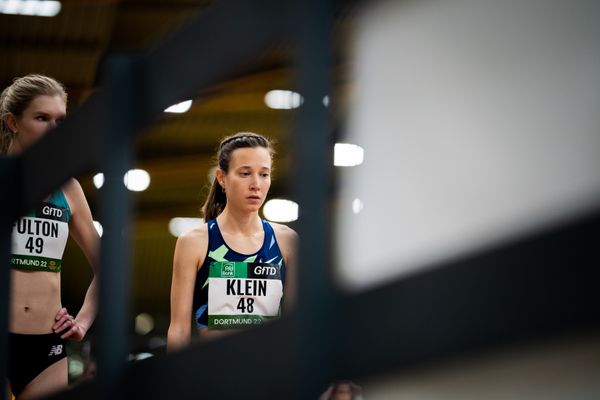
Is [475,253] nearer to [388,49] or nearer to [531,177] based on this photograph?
[531,177]

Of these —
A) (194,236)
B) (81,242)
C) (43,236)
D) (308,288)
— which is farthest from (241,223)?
(308,288)

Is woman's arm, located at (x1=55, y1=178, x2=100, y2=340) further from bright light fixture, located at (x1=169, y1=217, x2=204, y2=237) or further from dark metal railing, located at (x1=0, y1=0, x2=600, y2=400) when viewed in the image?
bright light fixture, located at (x1=169, y1=217, x2=204, y2=237)

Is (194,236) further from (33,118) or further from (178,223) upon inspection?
(178,223)

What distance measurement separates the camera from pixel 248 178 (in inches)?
142

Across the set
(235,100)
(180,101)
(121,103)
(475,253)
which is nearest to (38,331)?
(121,103)

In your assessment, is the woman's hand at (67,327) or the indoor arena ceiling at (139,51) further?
the indoor arena ceiling at (139,51)

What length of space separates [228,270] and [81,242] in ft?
1.56

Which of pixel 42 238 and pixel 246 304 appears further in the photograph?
pixel 246 304

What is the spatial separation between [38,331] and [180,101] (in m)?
1.98

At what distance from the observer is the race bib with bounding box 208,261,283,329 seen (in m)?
3.34

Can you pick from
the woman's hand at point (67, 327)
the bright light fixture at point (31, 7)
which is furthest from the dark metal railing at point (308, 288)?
the bright light fixture at point (31, 7)

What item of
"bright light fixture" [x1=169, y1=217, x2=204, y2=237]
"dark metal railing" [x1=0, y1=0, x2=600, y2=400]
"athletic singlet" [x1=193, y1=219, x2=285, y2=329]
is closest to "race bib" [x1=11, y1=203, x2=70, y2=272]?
"athletic singlet" [x1=193, y1=219, x2=285, y2=329]

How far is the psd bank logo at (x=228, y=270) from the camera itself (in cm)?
336

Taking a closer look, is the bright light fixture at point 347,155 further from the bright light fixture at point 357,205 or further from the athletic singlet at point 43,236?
the athletic singlet at point 43,236
